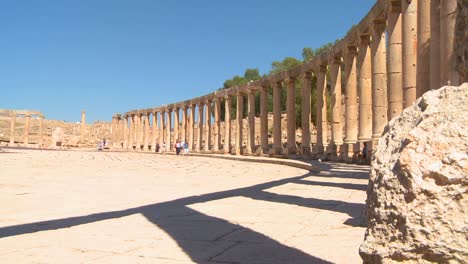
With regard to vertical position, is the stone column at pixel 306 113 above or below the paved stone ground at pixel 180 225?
above

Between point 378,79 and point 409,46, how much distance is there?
3.77 metres

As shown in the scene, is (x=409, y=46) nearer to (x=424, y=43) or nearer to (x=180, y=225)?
(x=424, y=43)

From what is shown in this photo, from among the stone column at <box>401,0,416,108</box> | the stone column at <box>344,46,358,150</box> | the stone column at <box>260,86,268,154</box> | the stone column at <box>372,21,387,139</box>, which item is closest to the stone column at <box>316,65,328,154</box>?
the stone column at <box>344,46,358,150</box>

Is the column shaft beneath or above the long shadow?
above

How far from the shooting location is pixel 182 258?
3.69m

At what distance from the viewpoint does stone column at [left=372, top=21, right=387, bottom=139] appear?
56.9 feet

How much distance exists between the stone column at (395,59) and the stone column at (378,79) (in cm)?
162

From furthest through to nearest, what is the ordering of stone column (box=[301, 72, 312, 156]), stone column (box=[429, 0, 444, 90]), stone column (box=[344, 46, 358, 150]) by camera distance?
1. stone column (box=[301, 72, 312, 156])
2. stone column (box=[344, 46, 358, 150])
3. stone column (box=[429, 0, 444, 90])

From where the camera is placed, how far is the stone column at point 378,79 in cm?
1733

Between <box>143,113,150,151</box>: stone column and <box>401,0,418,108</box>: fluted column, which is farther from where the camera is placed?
<box>143,113,150,151</box>: stone column

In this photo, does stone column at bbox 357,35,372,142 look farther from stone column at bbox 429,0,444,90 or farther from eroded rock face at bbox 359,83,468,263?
eroded rock face at bbox 359,83,468,263

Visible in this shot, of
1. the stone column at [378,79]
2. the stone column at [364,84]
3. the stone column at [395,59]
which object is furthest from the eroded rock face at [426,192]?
the stone column at [364,84]

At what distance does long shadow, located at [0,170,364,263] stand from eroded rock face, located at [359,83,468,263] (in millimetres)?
1350

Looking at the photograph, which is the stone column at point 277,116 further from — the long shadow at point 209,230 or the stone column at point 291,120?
the long shadow at point 209,230
